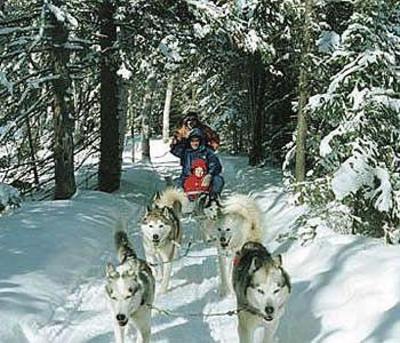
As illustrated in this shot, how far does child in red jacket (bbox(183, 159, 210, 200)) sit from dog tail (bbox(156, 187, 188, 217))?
47cm

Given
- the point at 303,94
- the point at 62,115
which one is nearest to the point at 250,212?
the point at 303,94

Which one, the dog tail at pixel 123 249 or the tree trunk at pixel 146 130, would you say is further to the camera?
the tree trunk at pixel 146 130

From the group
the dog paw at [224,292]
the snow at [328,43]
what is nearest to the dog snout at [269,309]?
the dog paw at [224,292]

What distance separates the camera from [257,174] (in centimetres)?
2077

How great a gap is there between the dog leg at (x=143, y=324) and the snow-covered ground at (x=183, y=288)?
2.17 ft

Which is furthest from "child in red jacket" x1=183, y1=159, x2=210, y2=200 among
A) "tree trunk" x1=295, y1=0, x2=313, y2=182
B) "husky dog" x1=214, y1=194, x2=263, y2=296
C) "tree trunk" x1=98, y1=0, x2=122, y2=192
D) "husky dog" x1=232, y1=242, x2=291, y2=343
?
"tree trunk" x1=98, y1=0, x2=122, y2=192

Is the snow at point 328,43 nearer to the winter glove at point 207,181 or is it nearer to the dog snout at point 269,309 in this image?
the winter glove at point 207,181

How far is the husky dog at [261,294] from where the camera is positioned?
5.50 metres

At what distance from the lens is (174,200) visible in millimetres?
9961

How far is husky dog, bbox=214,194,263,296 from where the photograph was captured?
7953 millimetres

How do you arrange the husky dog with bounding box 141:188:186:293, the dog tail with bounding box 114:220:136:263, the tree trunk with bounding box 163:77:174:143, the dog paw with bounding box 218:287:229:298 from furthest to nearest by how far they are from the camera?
the tree trunk with bounding box 163:77:174:143 → the husky dog with bounding box 141:188:186:293 → the dog paw with bounding box 218:287:229:298 → the dog tail with bounding box 114:220:136:263

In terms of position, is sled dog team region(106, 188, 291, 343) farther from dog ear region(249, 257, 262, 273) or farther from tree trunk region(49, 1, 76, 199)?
tree trunk region(49, 1, 76, 199)

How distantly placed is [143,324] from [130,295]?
1.64ft

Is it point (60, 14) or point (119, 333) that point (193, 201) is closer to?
point (60, 14)
